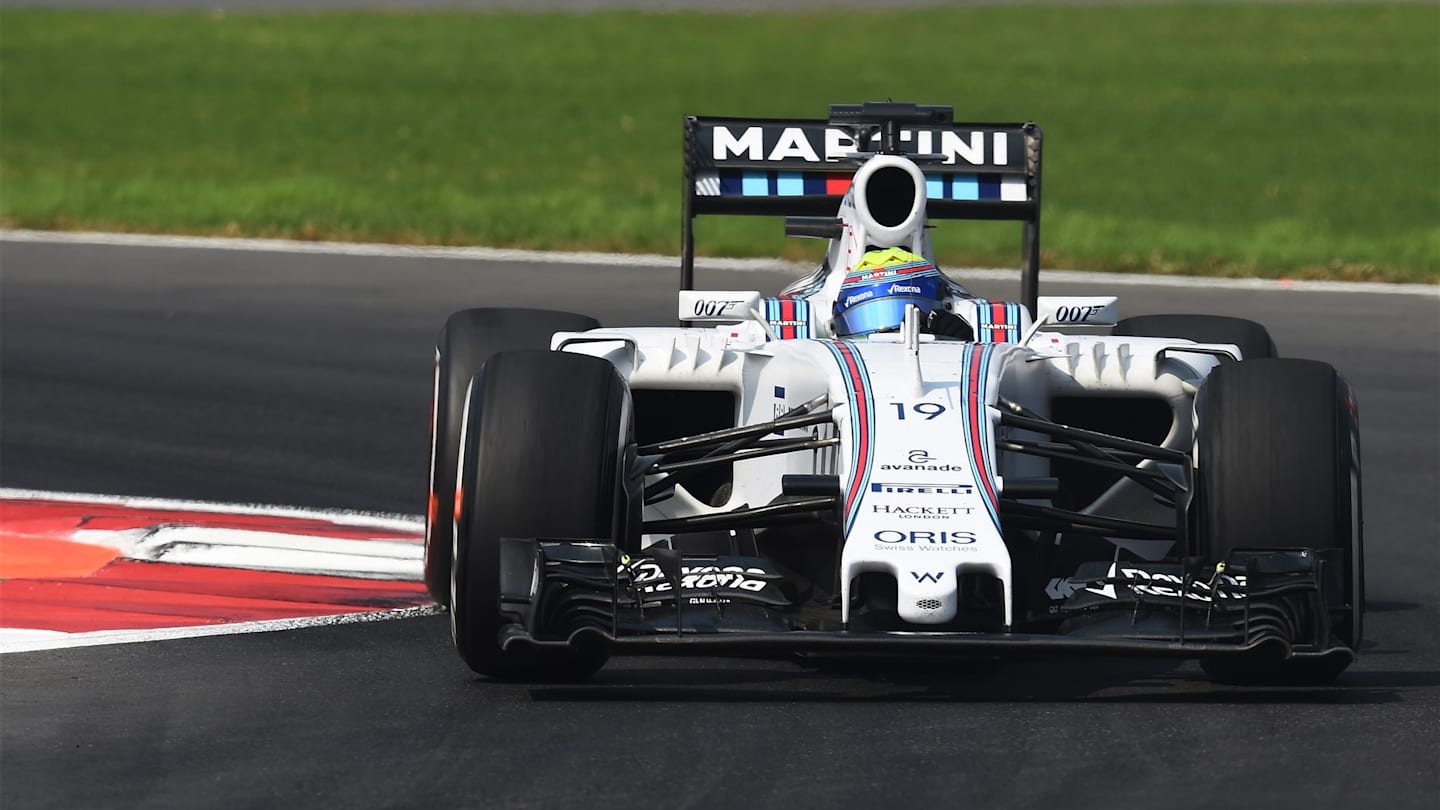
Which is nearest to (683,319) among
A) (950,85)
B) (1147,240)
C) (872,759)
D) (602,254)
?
(872,759)

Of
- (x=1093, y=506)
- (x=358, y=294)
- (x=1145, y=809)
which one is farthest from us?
(x=358, y=294)

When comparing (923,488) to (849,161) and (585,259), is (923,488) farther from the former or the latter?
(585,259)

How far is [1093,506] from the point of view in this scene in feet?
28.0

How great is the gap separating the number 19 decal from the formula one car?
0.01 m

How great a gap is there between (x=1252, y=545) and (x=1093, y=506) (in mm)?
1429

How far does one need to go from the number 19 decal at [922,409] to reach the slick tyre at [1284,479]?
2.64 feet

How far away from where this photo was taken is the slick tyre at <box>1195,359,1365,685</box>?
280 inches

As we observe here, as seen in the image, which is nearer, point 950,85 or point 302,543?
point 302,543

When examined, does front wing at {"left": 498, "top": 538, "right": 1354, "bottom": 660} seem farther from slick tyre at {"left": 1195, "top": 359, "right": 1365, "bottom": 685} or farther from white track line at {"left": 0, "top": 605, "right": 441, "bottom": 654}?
white track line at {"left": 0, "top": 605, "right": 441, "bottom": 654}

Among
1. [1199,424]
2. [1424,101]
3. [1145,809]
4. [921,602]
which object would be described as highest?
[1424,101]

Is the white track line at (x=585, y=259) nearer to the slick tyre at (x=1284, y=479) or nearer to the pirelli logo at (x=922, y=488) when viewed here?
the slick tyre at (x=1284, y=479)

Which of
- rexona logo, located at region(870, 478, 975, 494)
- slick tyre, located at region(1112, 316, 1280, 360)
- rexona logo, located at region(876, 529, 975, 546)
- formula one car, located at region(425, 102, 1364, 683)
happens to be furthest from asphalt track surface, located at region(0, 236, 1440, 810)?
slick tyre, located at region(1112, 316, 1280, 360)

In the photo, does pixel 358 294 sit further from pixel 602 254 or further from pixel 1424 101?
pixel 1424 101

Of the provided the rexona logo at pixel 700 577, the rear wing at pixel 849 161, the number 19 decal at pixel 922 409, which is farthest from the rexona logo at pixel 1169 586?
the rear wing at pixel 849 161
